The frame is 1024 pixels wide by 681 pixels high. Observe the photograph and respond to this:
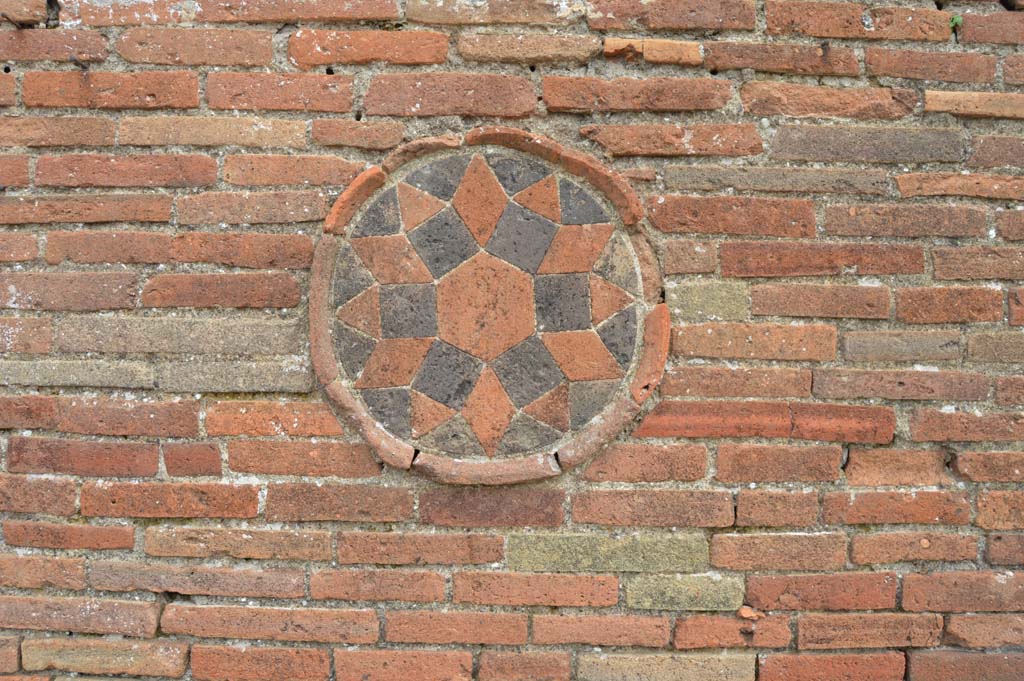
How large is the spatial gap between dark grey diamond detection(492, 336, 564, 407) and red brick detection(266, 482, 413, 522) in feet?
1.26

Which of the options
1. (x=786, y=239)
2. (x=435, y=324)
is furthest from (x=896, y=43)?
(x=435, y=324)

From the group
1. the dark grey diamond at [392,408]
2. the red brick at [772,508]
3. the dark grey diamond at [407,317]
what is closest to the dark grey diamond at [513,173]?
the dark grey diamond at [407,317]

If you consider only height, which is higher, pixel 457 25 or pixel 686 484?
pixel 457 25

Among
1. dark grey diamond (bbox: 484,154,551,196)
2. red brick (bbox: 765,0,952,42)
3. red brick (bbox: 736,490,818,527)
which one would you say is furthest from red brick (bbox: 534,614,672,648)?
red brick (bbox: 765,0,952,42)

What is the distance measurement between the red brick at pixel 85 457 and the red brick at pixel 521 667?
1008mm

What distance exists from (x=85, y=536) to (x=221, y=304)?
0.70 m

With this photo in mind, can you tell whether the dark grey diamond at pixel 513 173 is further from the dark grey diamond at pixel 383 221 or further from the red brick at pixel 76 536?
the red brick at pixel 76 536

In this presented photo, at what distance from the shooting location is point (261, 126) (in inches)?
71.4

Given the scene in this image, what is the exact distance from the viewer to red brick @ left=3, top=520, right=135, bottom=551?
1800 mm

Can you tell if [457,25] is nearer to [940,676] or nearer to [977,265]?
[977,265]

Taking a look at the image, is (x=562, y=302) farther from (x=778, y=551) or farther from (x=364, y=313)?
(x=778, y=551)

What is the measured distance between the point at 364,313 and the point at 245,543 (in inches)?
26.4

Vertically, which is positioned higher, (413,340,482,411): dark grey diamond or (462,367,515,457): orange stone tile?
(413,340,482,411): dark grey diamond

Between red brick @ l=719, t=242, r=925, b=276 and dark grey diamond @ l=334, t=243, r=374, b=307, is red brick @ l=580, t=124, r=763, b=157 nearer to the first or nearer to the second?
red brick @ l=719, t=242, r=925, b=276
